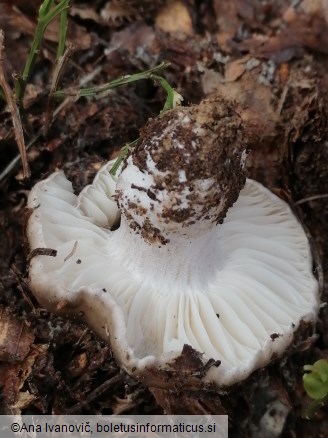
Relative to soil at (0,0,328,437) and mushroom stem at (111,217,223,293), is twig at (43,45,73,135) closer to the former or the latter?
soil at (0,0,328,437)

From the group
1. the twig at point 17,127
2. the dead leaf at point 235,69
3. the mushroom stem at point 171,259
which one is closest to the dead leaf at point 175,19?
the dead leaf at point 235,69

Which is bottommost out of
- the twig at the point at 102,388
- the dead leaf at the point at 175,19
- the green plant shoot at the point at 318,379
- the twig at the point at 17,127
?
the green plant shoot at the point at 318,379

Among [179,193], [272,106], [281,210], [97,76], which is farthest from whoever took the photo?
[97,76]

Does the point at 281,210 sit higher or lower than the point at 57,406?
higher

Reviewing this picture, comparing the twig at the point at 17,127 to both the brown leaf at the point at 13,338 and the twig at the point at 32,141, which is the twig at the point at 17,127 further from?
the brown leaf at the point at 13,338

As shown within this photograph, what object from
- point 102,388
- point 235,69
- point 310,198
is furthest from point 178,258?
point 235,69

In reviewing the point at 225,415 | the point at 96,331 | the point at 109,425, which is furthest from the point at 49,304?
the point at 225,415

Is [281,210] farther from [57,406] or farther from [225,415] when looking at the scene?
[57,406]
